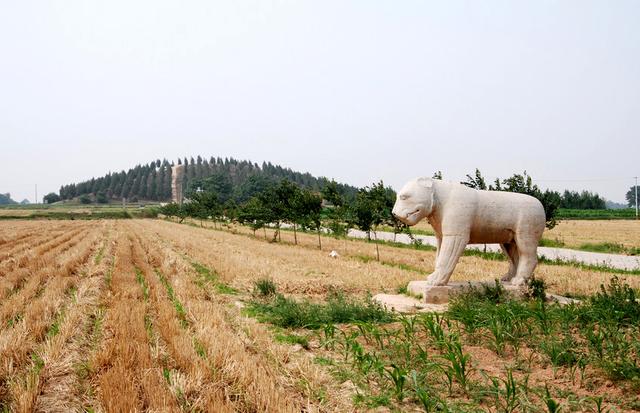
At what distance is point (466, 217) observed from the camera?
10.4 meters

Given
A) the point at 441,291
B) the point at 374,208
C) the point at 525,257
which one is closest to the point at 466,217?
the point at 441,291

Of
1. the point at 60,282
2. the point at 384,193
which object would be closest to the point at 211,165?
the point at 384,193

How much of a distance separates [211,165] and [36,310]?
18410 centimetres

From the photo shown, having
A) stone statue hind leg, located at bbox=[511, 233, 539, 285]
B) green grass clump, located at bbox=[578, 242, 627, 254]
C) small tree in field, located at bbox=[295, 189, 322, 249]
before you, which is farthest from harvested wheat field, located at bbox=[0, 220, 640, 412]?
green grass clump, located at bbox=[578, 242, 627, 254]

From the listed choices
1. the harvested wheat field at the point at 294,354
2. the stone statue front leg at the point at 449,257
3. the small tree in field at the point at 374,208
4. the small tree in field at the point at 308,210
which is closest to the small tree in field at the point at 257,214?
the small tree in field at the point at 308,210

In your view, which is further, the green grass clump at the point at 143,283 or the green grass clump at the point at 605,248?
the green grass clump at the point at 605,248

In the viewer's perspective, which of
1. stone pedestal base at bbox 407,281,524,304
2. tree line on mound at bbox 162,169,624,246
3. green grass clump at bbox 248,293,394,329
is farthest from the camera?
tree line on mound at bbox 162,169,624,246

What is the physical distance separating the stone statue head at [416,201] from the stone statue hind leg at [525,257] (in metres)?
2.32

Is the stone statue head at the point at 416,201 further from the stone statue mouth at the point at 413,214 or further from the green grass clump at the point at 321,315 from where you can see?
the green grass clump at the point at 321,315

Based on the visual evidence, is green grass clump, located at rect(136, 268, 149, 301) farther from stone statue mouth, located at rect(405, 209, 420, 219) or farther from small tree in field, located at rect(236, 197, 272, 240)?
small tree in field, located at rect(236, 197, 272, 240)

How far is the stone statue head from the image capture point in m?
10.4

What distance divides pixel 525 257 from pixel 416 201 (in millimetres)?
3013

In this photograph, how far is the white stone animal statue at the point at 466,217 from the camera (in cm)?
1040

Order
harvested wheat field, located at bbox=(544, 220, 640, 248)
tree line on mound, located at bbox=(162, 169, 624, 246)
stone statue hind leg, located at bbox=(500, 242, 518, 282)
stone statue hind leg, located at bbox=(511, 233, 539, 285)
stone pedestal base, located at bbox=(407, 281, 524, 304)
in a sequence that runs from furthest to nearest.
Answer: harvested wheat field, located at bbox=(544, 220, 640, 248) < tree line on mound, located at bbox=(162, 169, 624, 246) < stone statue hind leg, located at bbox=(500, 242, 518, 282) < stone statue hind leg, located at bbox=(511, 233, 539, 285) < stone pedestal base, located at bbox=(407, 281, 524, 304)
